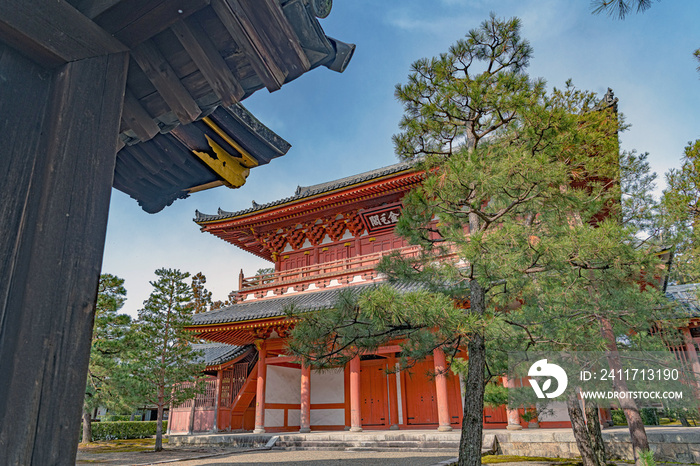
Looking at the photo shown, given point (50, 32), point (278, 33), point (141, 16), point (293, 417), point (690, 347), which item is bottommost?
point (293, 417)

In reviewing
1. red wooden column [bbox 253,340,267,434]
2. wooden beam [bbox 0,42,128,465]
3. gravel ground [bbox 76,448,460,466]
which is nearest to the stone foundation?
gravel ground [bbox 76,448,460,466]

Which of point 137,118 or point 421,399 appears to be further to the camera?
point 421,399

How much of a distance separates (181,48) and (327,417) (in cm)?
1323

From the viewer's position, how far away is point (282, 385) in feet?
44.2

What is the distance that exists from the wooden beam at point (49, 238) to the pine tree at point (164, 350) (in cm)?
1108

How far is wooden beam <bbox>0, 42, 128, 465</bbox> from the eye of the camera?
3.94 ft

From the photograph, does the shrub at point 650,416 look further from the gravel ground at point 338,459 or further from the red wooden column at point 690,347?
the gravel ground at point 338,459

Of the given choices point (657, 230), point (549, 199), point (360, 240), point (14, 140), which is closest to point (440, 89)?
point (549, 199)

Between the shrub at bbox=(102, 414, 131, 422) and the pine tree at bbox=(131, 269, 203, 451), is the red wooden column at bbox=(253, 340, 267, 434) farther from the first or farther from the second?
the shrub at bbox=(102, 414, 131, 422)

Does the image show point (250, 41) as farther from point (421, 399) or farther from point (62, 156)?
point (421, 399)

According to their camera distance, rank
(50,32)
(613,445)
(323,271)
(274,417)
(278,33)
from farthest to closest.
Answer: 1. (323,271)
2. (274,417)
3. (613,445)
4. (278,33)
5. (50,32)

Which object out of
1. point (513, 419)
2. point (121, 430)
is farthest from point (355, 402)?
point (121, 430)

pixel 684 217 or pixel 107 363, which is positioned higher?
pixel 684 217
